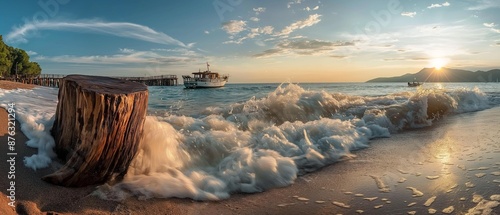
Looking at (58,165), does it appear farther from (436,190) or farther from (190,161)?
(436,190)

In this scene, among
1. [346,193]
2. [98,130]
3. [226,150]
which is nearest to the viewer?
[98,130]

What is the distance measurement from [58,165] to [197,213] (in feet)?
6.45

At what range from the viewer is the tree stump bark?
3379 millimetres

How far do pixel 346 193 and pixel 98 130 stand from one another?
297cm

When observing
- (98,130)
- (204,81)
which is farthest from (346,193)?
(204,81)

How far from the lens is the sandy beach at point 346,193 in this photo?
3168 mm

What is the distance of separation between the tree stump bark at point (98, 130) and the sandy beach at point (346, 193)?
214 mm

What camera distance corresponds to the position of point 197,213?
3227 millimetres

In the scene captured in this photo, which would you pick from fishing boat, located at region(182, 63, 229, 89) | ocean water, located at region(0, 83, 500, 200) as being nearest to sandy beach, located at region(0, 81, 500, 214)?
ocean water, located at region(0, 83, 500, 200)

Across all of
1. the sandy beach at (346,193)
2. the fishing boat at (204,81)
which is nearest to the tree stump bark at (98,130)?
the sandy beach at (346,193)

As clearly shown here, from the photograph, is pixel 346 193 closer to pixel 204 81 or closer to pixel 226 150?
pixel 226 150

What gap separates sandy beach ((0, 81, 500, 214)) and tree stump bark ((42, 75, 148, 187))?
0.70ft

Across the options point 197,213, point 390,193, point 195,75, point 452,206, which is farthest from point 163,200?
point 195,75

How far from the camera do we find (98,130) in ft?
11.1
